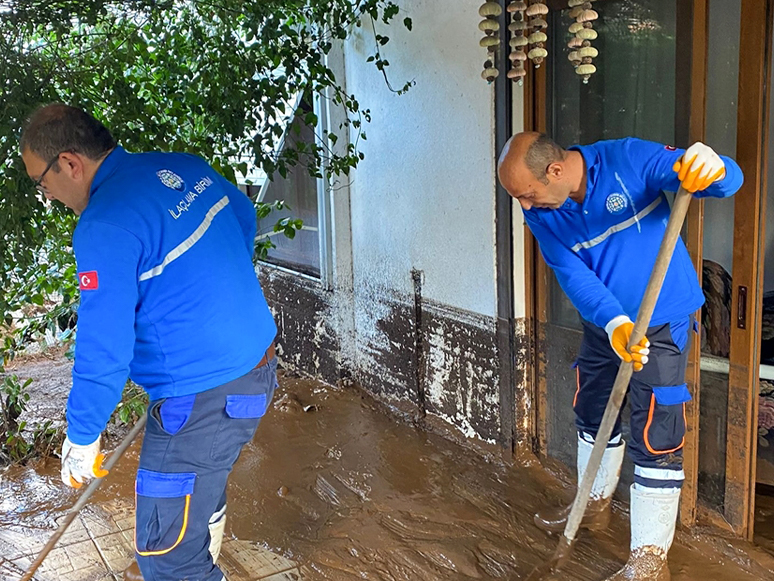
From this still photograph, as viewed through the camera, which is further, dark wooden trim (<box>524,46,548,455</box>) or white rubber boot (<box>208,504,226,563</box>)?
dark wooden trim (<box>524,46,548,455</box>)

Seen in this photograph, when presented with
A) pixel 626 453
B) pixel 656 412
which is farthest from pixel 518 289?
pixel 656 412

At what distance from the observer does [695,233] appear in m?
2.92

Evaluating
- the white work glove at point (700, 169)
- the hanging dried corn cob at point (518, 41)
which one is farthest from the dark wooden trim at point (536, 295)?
the white work glove at point (700, 169)

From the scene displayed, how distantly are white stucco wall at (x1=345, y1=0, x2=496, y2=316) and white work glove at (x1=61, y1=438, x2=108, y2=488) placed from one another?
2.16 m

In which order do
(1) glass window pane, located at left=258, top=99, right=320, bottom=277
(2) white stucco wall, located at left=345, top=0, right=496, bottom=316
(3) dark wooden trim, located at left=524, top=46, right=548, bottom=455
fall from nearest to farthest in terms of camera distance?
(3) dark wooden trim, located at left=524, top=46, right=548, bottom=455
(2) white stucco wall, located at left=345, top=0, right=496, bottom=316
(1) glass window pane, located at left=258, top=99, right=320, bottom=277

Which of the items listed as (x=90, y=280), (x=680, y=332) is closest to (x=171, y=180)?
(x=90, y=280)

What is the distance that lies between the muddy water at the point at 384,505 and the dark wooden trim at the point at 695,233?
247mm

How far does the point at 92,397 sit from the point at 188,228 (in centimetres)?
58

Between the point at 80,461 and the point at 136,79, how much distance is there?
2060 mm

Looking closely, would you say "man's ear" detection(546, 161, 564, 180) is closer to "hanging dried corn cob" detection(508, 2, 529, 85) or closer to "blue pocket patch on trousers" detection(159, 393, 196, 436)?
"hanging dried corn cob" detection(508, 2, 529, 85)

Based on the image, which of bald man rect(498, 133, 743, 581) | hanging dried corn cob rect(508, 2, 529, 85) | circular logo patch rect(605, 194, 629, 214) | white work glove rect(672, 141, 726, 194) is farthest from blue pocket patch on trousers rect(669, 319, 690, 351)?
hanging dried corn cob rect(508, 2, 529, 85)

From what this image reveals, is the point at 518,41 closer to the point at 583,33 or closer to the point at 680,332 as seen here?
the point at 583,33

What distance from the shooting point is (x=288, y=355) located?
5734 mm

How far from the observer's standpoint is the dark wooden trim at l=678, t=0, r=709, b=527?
110 inches
